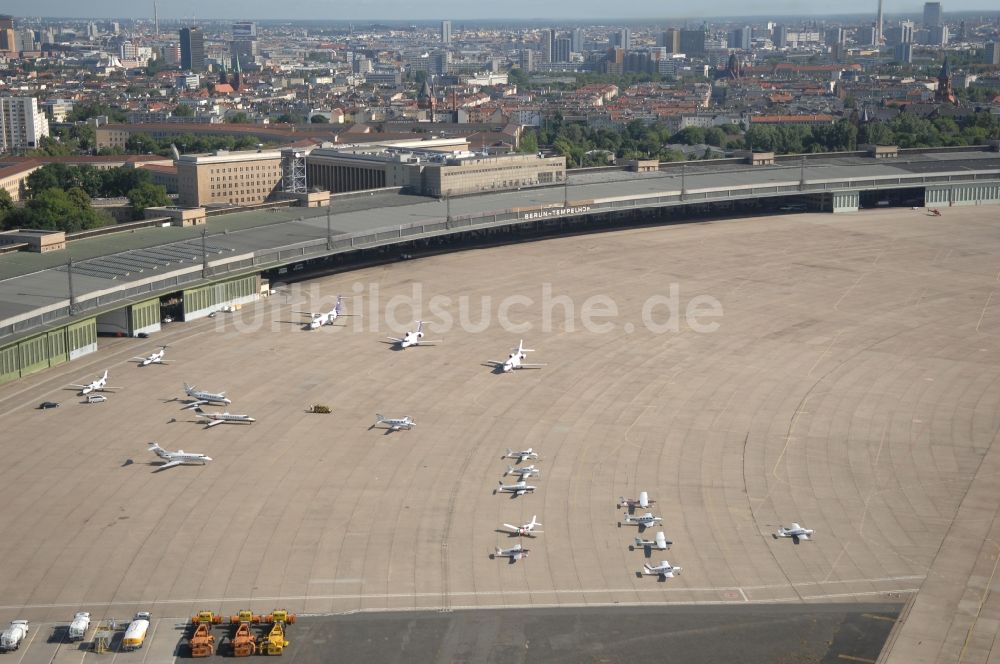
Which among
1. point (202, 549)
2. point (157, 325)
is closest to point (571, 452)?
point (202, 549)

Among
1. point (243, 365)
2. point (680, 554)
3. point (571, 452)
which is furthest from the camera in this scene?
point (243, 365)

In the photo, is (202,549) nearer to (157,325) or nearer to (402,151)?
(157,325)

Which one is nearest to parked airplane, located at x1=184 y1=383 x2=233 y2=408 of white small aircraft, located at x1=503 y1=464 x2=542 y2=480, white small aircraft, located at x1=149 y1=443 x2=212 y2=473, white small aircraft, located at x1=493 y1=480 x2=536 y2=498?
white small aircraft, located at x1=149 y1=443 x2=212 y2=473

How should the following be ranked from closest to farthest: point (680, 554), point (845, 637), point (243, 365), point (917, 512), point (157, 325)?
point (845, 637) → point (680, 554) → point (917, 512) → point (243, 365) → point (157, 325)

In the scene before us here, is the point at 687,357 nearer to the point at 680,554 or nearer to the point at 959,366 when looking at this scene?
the point at 959,366

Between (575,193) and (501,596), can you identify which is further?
(575,193)

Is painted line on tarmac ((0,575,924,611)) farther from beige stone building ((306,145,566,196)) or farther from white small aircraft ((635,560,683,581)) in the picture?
beige stone building ((306,145,566,196))

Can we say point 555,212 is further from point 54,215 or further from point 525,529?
point 525,529
